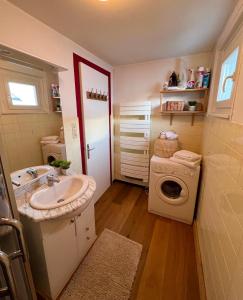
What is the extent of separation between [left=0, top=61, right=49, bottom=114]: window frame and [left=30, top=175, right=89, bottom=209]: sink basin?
2.26 ft

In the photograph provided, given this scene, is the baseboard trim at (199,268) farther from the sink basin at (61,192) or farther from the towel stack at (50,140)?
the towel stack at (50,140)

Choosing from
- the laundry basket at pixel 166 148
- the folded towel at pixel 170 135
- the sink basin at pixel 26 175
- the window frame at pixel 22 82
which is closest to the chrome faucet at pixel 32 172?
the sink basin at pixel 26 175

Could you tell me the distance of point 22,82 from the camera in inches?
45.8

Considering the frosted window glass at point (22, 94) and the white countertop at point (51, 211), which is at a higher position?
the frosted window glass at point (22, 94)

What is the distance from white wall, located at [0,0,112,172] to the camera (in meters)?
1.04

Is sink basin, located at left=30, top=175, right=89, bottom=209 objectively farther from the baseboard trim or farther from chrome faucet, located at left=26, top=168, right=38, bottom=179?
the baseboard trim

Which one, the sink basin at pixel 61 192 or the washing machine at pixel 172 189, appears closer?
the sink basin at pixel 61 192

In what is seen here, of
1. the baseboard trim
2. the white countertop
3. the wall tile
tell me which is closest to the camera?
the wall tile

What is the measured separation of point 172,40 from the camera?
1.56m

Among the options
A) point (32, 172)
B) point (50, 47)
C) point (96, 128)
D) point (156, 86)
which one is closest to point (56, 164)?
point (32, 172)

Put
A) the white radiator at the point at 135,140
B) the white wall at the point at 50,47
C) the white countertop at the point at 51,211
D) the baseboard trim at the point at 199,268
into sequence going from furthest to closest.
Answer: the white radiator at the point at 135,140, the baseboard trim at the point at 199,268, the white wall at the point at 50,47, the white countertop at the point at 51,211

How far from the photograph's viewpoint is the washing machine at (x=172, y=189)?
177 centimetres

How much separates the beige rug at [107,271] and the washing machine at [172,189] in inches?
24.8

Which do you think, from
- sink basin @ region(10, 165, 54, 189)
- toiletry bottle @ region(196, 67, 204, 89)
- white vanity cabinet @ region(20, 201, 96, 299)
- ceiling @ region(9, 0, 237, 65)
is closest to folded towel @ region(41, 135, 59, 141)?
sink basin @ region(10, 165, 54, 189)
